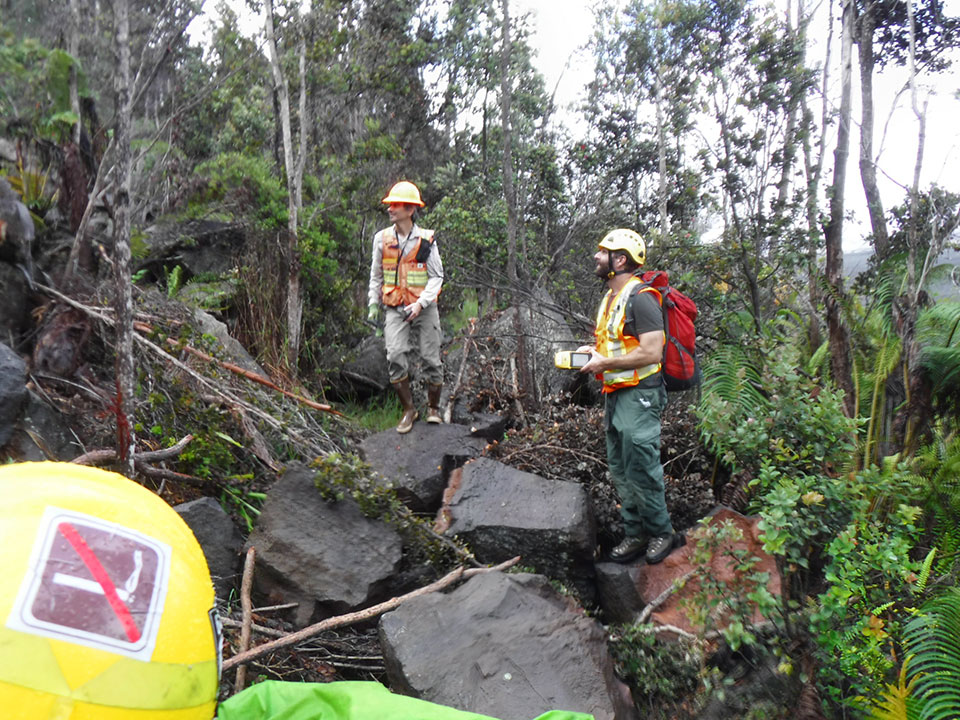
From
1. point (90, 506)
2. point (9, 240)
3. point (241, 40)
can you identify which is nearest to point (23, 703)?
point (90, 506)

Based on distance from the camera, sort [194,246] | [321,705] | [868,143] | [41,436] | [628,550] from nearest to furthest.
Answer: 1. [321,705]
2. [628,550]
3. [41,436]
4. [194,246]
5. [868,143]

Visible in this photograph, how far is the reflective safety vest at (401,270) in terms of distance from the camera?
5.93 metres

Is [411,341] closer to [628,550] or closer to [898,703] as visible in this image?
[628,550]

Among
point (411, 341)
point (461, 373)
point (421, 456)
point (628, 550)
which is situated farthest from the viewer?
point (461, 373)

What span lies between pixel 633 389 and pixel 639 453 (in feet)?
1.25

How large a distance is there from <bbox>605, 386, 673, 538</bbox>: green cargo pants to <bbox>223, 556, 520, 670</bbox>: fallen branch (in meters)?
0.83

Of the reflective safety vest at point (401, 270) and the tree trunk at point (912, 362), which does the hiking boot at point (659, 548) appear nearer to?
the tree trunk at point (912, 362)

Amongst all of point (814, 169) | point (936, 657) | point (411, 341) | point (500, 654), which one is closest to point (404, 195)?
point (411, 341)

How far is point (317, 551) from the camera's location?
4.26m

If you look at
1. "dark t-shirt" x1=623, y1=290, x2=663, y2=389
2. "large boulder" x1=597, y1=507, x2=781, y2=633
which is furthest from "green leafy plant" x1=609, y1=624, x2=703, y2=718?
"dark t-shirt" x1=623, y1=290, x2=663, y2=389

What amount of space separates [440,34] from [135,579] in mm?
11021

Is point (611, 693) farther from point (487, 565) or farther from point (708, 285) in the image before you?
point (708, 285)

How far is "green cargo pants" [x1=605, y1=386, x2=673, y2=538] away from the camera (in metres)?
4.15

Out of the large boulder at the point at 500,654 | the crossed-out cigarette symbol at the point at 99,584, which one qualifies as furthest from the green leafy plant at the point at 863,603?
the crossed-out cigarette symbol at the point at 99,584
